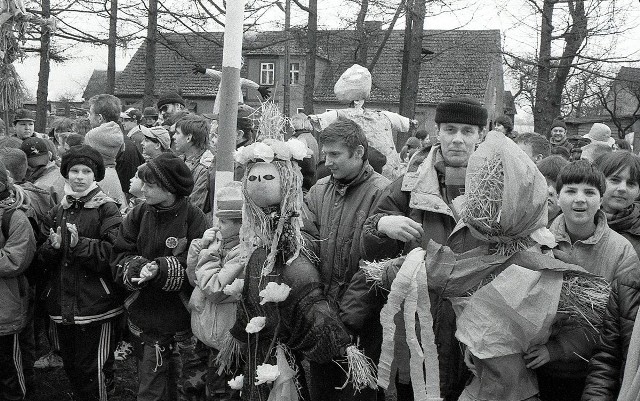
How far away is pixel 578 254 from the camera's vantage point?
133 inches

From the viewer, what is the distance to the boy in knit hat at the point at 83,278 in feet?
14.8

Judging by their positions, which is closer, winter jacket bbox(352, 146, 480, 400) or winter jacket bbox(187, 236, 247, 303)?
winter jacket bbox(352, 146, 480, 400)

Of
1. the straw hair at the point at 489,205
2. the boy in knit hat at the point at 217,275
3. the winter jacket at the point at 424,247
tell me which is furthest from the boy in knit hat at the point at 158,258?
the straw hair at the point at 489,205

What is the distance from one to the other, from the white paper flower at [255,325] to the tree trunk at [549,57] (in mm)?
13764

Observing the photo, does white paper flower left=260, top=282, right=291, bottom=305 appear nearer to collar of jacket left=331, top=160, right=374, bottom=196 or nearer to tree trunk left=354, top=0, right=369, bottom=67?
collar of jacket left=331, top=160, right=374, bottom=196

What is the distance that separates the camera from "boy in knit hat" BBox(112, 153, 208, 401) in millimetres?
4293

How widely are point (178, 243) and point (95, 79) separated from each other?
2364 inches

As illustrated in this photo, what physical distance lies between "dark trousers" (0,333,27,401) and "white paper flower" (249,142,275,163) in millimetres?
2525

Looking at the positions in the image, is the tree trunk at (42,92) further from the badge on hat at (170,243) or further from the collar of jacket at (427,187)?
the collar of jacket at (427,187)

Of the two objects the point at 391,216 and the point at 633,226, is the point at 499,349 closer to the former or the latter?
the point at 391,216

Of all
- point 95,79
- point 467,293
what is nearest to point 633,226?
point 467,293

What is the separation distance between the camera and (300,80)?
36.8 m

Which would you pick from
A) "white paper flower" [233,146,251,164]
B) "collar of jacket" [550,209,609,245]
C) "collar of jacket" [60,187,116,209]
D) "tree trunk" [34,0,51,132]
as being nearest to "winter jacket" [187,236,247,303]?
"white paper flower" [233,146,251,164]

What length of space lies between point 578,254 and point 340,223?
122cm
